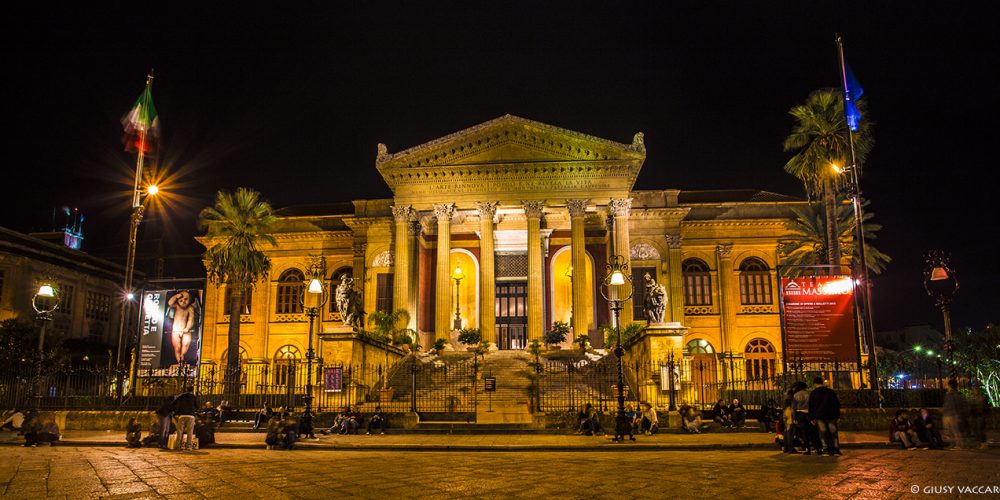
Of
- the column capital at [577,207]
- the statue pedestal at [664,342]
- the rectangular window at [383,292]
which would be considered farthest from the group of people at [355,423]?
the rectangular window at [383,292]

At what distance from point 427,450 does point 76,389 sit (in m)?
14.4

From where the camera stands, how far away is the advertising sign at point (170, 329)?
35125mm

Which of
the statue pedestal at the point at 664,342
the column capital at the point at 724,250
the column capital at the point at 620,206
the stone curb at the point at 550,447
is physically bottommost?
the stone curb at the point at 550,447

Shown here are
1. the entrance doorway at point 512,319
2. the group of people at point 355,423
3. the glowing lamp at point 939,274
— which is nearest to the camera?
the group of people at point 355,423

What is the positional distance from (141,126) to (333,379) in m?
12.3

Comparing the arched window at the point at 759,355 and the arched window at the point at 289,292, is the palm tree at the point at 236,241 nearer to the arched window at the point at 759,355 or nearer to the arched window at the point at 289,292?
the arched window at the point at 289,292

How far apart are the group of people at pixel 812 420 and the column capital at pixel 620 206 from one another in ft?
72.4

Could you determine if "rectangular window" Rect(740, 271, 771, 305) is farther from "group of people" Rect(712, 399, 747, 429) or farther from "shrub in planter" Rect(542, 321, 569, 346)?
"group of people" Rect(712, 399, 747, 429)

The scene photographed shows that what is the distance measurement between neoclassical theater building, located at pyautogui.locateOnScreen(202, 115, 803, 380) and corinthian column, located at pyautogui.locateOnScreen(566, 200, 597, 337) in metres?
0.07

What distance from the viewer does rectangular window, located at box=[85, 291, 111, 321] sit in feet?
162

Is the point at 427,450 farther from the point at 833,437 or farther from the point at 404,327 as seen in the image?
the point at 404,327

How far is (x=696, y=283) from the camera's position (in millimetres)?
40625

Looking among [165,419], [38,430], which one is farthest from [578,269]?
[38,430]

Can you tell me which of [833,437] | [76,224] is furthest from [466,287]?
[76,224]
